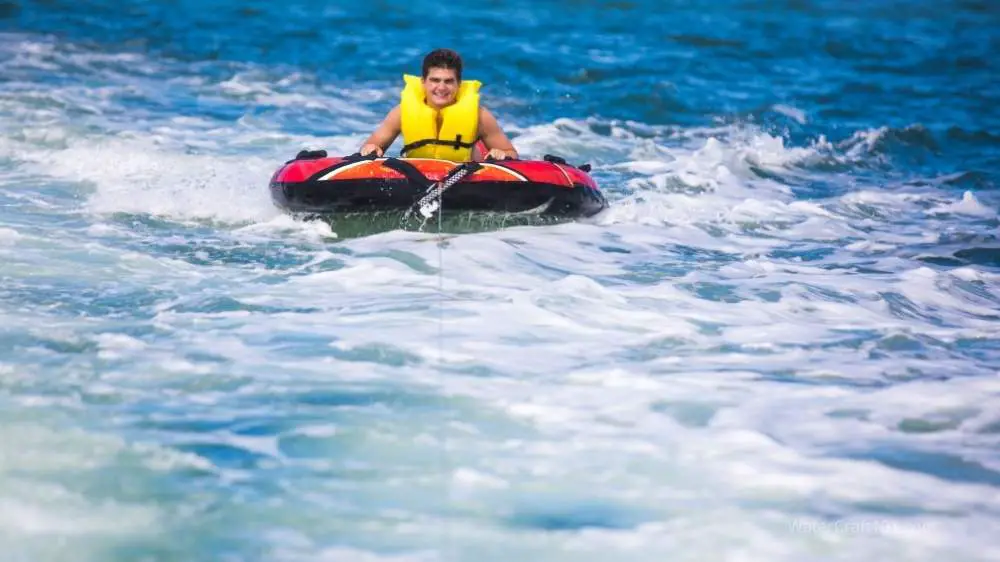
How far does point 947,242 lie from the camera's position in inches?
356

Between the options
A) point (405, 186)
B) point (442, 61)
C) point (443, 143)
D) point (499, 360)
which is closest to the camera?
point (499, 360)

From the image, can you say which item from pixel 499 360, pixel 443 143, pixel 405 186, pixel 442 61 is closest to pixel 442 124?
pixel 443 143

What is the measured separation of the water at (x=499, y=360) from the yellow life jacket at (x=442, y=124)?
719mm

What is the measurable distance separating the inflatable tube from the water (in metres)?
0.21

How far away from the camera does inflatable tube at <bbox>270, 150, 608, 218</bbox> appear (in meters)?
7.90

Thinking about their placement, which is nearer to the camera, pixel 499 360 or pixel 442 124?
pixel 499 360

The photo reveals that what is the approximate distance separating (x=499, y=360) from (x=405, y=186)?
2.60 m

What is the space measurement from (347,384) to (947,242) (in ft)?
17.9

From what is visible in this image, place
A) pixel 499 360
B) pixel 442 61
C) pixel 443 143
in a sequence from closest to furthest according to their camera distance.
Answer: pixel 499 360 → pixel 442 61 → pixel 443 143

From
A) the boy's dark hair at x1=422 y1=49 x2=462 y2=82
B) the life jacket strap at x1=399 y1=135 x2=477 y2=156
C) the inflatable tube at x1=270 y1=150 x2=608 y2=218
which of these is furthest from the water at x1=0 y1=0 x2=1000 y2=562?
the boy's dark hair at x1=422 y1=49 x2=462 y2=82

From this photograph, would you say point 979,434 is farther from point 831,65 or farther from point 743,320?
point 831,65

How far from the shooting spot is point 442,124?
8.68m

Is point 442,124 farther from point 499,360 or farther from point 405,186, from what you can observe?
point 499,360

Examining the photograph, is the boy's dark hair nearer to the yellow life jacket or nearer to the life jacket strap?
the yellow life jacket
